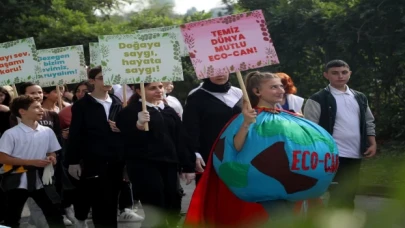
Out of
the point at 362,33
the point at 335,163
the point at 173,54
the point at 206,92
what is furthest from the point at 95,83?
the point at 362,33

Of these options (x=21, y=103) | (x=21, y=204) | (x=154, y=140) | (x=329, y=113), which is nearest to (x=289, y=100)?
(x=329, y=113)

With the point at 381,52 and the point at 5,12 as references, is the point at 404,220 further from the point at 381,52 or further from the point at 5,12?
the point at 5,12

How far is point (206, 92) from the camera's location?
7.07 metres

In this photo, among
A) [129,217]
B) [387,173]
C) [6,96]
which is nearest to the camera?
[387,173]

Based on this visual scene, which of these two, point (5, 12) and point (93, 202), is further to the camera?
point (5, 12)

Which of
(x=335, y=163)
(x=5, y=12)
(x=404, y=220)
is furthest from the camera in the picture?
(x=5, y=12)

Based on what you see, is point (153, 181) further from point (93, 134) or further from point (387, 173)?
point (387, 173)

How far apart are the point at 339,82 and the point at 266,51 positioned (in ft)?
5.16

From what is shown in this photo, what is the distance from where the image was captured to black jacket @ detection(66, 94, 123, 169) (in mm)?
7906

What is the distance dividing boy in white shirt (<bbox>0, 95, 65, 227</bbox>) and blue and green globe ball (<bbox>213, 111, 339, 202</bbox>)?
1.98 metres

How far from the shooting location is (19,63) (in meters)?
9.26

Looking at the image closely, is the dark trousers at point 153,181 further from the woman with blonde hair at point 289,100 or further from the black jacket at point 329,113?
the black jacket at point 329,113

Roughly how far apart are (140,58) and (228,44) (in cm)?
156

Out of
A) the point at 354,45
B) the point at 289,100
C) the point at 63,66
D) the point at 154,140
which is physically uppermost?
the point at 354,45
